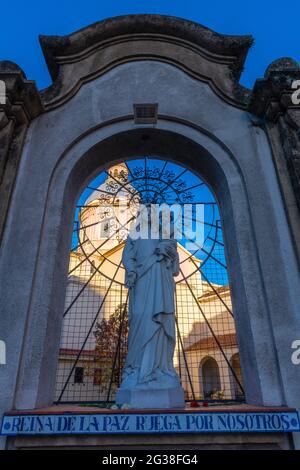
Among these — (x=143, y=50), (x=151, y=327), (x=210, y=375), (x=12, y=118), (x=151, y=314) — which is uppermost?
(x=143, y=50)

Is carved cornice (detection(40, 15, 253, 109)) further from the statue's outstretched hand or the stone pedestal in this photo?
the stone pedestal

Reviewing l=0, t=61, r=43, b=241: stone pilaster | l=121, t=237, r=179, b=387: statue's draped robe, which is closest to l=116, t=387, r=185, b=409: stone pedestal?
l=121, t=237, r=179, b=387: statue's draped robe

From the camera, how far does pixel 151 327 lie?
391 cm

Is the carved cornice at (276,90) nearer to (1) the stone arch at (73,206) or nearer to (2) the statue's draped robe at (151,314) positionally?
(1) the stone arch at (73,206)

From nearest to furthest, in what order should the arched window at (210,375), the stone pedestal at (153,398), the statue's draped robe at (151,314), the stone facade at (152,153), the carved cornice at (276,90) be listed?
the stone pedestal at (153,398) < the statue's draped robe at (151,314) < the stone facade at (152,153) < the carved cornice at (276,90) < the arched window at (210,375)

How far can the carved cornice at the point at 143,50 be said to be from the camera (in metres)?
5.75

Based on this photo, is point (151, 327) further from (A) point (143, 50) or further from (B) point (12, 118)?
(A) point (143, 50)

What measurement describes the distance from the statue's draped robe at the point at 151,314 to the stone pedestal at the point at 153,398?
0.35 ft

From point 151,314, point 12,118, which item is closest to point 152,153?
point 12,118

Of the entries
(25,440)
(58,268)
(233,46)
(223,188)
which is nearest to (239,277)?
(223,188)

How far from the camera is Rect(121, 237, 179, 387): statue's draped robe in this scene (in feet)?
12.3

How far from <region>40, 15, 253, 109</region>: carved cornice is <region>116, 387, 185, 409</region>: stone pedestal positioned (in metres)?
4.75

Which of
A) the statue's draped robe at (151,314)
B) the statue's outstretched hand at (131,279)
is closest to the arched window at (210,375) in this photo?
the statue's draped robe at (151,314)

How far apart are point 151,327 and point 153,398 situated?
0.79 m
